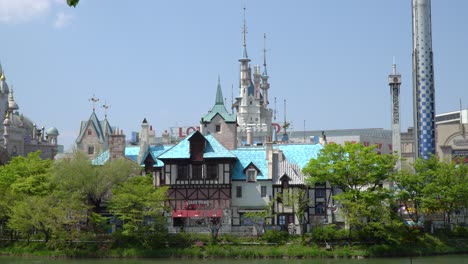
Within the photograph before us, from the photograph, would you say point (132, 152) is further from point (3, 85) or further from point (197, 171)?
point (3, 85)

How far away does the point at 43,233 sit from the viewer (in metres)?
67.0

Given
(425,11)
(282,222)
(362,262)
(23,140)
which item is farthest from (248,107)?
(362,262)

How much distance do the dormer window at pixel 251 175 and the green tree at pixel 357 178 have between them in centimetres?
640

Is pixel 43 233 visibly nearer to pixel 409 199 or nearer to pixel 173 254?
pixel 173 254

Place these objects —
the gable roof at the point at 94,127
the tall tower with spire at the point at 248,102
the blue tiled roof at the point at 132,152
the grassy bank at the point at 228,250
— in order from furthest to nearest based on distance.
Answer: the tall tower with spire at the point at 248,102 < the gable roof at the point at 94,127 < the blue tiled roof at the point at 132,152 < the grassy bank at the point at 228,250

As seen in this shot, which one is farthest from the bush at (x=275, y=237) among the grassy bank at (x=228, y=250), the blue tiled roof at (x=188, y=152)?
the blue tiled roof at (x=188, y=152)

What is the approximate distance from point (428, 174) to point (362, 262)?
15.0 metres

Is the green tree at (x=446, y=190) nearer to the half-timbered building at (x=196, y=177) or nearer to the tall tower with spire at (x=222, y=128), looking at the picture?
the half-timbered building at (x=196, y=177)

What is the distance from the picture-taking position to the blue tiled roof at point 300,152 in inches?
2997

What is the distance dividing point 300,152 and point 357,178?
41.0 feet

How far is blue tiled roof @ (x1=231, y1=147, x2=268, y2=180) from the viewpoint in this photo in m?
73.1

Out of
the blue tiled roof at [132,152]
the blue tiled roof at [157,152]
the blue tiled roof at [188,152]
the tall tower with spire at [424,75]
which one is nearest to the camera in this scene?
the blue tiled roof at [188,152]

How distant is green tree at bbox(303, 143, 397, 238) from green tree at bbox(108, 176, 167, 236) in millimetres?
12716

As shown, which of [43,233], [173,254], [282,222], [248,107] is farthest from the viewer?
[248,107]
